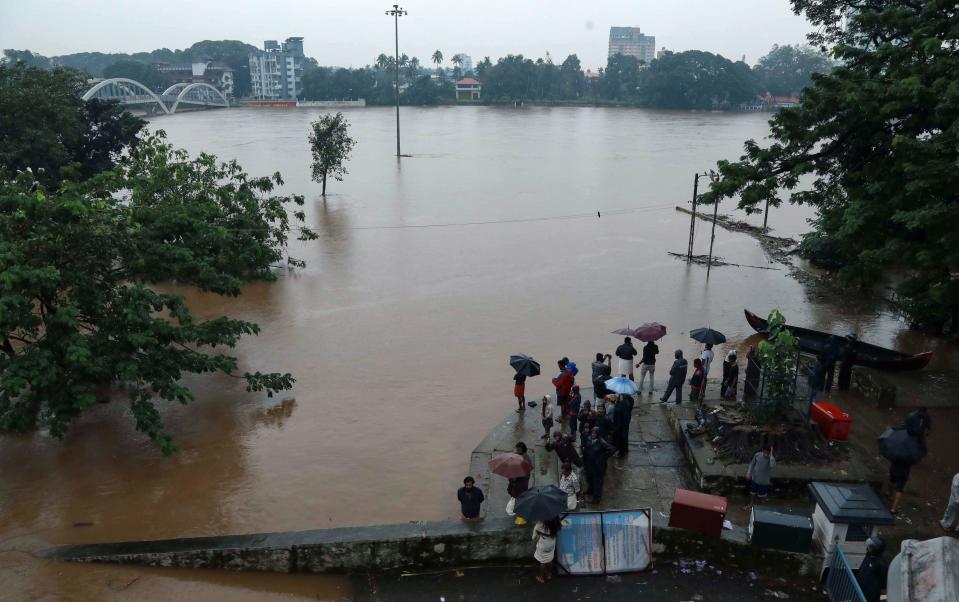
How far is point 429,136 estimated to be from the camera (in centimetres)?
6894

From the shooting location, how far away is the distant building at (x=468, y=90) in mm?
125875

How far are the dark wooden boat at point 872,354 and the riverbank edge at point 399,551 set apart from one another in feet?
17.4

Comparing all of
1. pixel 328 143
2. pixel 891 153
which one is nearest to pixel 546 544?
pixel 891 153

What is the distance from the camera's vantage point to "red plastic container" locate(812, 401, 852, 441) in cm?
895

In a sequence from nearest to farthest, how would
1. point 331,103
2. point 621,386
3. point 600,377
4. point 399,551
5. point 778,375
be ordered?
1. point 399,551
2. point 778,375
3. point 621,386
4. point 600,377
5. point 331,103

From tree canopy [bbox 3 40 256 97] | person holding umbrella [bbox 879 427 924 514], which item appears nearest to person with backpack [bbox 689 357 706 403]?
person holding umbrella [bbox 879 427 924 514]

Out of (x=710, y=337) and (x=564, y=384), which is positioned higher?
(x=710, y=337)

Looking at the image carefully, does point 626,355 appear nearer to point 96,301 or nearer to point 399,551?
point 399,551

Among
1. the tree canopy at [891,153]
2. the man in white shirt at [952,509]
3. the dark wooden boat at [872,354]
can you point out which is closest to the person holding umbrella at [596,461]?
the man in white shirt at [952,509]

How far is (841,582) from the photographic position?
637cm

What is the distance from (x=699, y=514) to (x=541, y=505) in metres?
1.74

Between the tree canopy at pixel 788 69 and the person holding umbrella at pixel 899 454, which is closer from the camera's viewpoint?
the person holding umbrella at pixel 899 454

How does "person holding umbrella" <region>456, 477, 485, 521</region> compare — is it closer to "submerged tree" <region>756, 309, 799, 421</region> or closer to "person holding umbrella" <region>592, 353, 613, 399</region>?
"person holding umbrella" <region>592, 353, 613, 399</region>

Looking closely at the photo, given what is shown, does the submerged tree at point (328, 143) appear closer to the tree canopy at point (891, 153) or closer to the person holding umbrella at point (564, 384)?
the tree canopy at point (891, 153)
